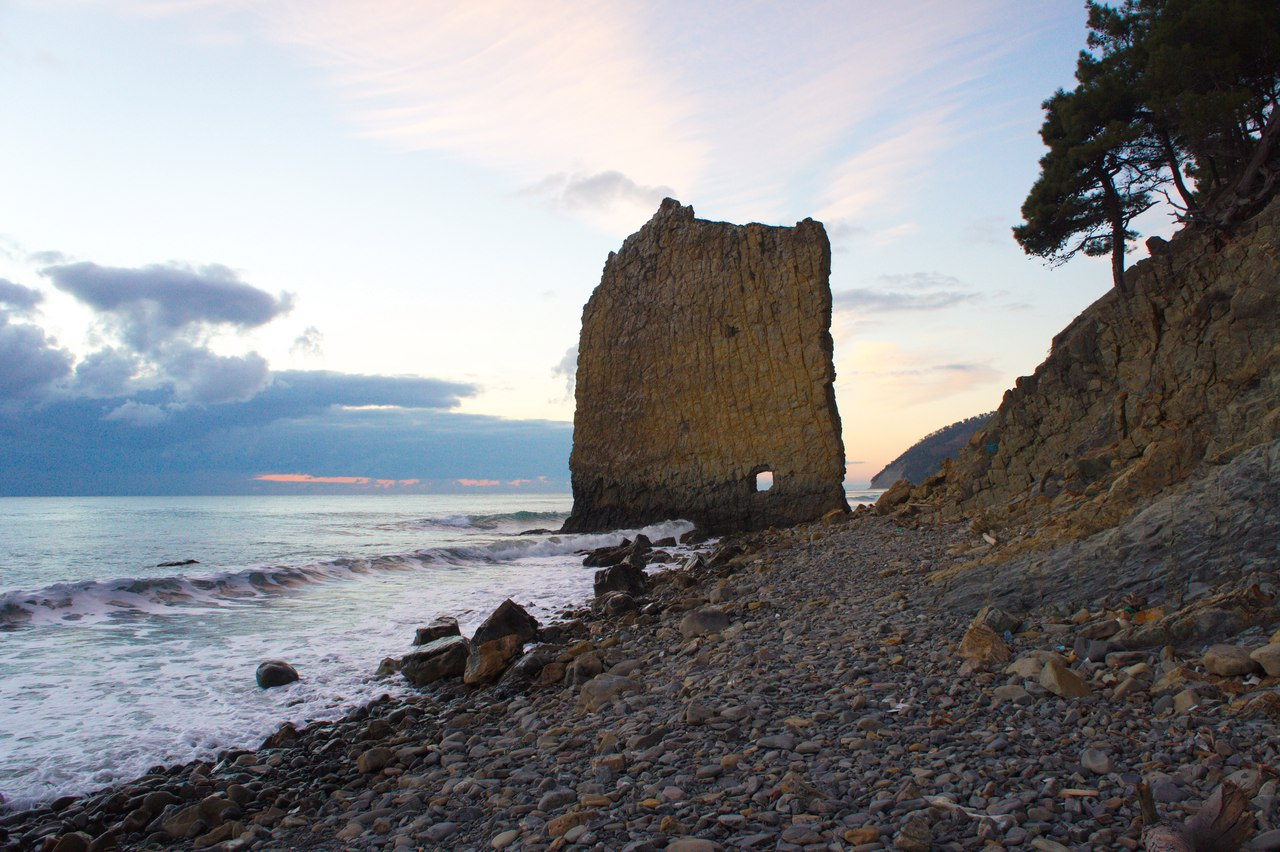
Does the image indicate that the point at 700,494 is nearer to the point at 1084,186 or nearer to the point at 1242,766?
the point at 1084,186

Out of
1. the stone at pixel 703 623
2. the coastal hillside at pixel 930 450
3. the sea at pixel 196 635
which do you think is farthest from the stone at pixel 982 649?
the coastal hillside at pixel 930 450

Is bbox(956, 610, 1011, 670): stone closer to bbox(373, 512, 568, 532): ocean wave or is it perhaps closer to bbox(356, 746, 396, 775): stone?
bbox(356, 746, 396, 775): stone

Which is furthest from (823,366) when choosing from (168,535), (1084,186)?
(168,535)

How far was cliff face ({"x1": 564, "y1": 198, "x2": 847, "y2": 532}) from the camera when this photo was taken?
25.2 m

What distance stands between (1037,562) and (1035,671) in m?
1.99

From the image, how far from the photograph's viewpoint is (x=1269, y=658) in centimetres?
356

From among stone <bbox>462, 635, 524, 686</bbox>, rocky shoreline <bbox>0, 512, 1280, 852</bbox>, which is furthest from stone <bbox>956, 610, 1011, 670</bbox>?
stone <bbox>462, 635, 524, 686</bbox>

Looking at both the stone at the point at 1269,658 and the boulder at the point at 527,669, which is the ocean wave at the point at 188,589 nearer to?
the boulder at the point at 527,669

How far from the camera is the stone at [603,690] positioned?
5871 mm

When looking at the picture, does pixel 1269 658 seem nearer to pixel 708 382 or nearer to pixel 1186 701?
pixel 1186 701

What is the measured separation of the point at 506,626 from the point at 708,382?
19441 mm

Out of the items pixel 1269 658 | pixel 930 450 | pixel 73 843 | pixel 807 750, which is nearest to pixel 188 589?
pixel 73 843

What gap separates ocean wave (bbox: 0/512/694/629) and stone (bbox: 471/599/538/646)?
288 inches

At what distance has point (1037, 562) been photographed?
5977 millimetres
